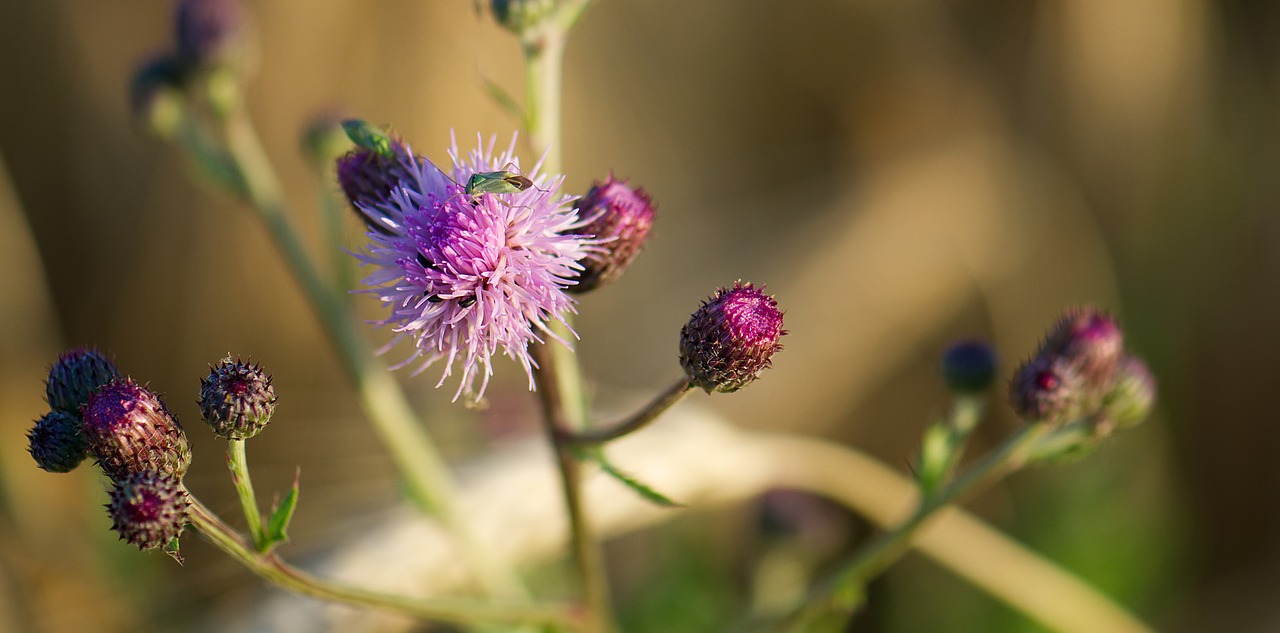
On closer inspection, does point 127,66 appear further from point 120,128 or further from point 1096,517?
point 1096,517

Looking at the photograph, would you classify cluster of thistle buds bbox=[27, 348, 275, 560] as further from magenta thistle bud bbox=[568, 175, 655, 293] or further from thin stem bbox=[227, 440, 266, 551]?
magenta thistle bud bbox=[568, 175, 655, 293]

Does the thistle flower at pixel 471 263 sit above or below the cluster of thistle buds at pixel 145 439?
above

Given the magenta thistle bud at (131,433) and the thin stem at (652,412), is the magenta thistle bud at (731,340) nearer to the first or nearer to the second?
the thin stem at (652,412)

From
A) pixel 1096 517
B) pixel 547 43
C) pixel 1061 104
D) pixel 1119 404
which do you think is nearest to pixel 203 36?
pixel 547 43

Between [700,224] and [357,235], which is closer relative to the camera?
[357,235]

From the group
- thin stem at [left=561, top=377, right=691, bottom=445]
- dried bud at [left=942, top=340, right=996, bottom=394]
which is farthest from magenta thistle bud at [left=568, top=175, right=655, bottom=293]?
dried bud at [left=942, top=340, right=996, bottom=394]

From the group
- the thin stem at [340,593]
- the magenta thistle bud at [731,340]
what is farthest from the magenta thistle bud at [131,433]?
the magenta thistle bud at [731,340]
